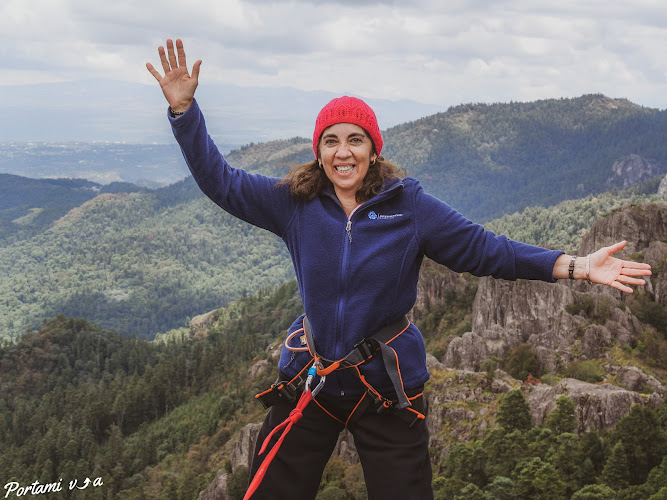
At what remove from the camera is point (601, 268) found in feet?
15.3

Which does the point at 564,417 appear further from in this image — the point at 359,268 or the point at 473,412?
the point at 359,268

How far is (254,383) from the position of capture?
68.0 meters

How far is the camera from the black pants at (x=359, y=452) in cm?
453

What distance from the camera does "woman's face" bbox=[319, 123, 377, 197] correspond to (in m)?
4.72

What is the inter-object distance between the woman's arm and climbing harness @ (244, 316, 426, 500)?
4.14 feet

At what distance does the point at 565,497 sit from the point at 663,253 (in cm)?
2395

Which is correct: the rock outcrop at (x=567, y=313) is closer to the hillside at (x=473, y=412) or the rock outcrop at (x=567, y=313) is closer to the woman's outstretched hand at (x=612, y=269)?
the hillside at (x=473, y=412)

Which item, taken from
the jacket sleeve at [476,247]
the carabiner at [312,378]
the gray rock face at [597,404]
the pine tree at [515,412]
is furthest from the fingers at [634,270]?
the gray rock face at [597,404]

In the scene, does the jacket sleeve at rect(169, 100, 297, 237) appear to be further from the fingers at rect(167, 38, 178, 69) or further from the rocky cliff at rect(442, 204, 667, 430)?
the rocky cliff at rect(442, 204, 667, 430)

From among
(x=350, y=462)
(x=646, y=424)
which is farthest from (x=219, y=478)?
(x=646, y=424)

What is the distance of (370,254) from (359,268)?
0.13 metres

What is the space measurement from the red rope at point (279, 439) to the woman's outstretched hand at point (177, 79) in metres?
2.34

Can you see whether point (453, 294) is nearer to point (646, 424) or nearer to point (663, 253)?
point (663, 253)

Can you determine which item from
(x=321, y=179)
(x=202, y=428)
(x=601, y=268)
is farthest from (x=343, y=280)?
(x=202, y=428)
